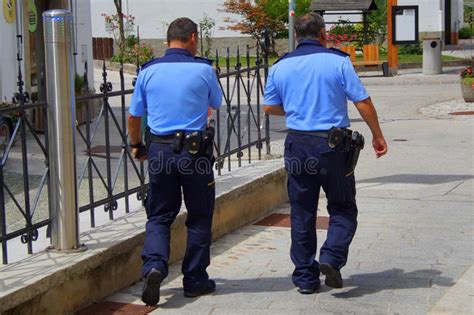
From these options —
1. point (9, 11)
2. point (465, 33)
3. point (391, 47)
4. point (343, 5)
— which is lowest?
point (391, 47)

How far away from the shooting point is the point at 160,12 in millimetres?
39500

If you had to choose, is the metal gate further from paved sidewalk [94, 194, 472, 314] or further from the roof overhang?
the roof overhang

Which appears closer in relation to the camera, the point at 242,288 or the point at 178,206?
the point at 178,206

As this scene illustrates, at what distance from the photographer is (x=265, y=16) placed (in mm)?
34406

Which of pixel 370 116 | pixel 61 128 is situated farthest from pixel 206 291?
pixel 370 116

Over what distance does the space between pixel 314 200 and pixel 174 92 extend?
116 centimetres

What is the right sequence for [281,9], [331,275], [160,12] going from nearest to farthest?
[331,275] < [281,9] < [160,12]

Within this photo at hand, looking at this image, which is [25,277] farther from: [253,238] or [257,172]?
[257,172]

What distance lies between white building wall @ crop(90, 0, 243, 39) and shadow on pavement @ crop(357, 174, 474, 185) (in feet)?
94.3

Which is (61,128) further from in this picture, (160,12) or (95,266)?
(160,12)

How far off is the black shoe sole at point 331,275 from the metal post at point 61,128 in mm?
1524

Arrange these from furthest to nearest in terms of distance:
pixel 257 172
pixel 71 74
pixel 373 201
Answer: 1. pixel 373 201
2. pixel 257 172
3. pixel 71 74

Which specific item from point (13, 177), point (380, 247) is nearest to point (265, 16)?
point (13, 177)

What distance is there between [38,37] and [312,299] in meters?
9.34
